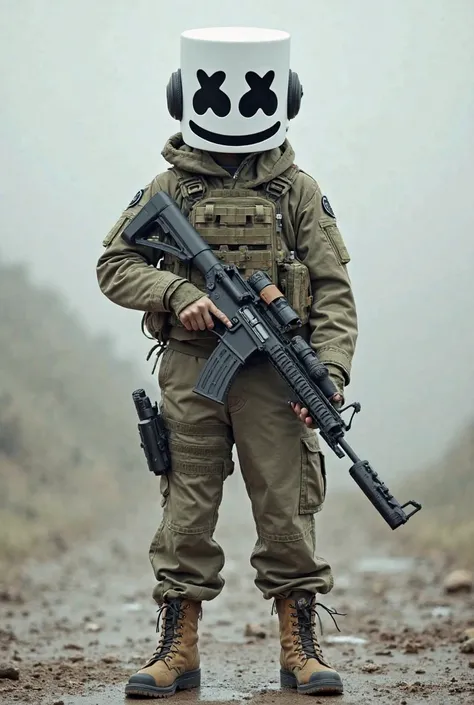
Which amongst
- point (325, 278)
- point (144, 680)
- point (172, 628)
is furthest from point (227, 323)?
point (144, 680)

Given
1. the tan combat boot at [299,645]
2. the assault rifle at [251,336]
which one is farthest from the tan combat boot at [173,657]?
the assault rifle at [251,336]

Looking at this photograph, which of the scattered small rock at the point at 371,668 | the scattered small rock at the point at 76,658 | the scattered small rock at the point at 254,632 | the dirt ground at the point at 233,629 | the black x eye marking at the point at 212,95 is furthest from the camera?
the scattered small rock at the point at 254,632

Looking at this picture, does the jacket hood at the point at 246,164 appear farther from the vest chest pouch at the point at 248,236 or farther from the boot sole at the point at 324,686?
the boot sole at the point at 324,686

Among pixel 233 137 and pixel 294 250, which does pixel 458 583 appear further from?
pixel 233 137

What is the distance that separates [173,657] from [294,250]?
1458 millimetres

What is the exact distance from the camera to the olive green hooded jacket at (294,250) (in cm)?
447

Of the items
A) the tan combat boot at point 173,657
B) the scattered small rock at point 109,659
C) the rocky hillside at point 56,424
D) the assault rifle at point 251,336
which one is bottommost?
the tan combat boot at point 173,657

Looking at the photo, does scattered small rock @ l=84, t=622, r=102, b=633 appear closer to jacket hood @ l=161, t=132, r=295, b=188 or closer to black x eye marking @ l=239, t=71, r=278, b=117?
jacket hood @ l=161, t=132, r=295, b=188

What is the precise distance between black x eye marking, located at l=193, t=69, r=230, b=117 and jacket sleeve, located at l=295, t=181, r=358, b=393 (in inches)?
16.6

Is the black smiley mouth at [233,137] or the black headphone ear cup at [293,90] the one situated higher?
the black headphone ear cup at [293,90]

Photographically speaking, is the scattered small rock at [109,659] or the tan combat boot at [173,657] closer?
the tan combat boot at [173,657]

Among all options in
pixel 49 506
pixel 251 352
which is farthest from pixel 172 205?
pixel 49 506

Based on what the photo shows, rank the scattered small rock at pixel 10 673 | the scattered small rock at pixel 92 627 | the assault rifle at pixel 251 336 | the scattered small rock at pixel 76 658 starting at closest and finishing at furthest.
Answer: the assault rifle at pixel 251 336 → the scattered small rock at pixel 10 673 → the scattered small rock at pixel 76 658 → the scattered small rock at pixel 92 627

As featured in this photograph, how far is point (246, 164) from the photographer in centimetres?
452
